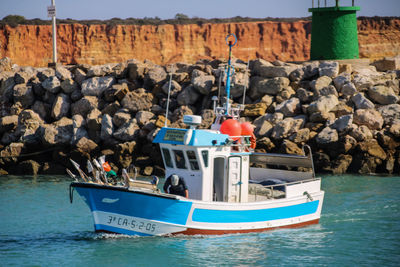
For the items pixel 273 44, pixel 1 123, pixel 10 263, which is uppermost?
pixel 273 44

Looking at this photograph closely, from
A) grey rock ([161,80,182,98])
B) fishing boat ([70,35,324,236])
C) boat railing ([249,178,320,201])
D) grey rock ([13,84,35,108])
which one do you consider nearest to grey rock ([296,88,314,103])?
grey rock ([161,80,182,98])

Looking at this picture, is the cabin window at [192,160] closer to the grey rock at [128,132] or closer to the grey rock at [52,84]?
the grey rock at [128,132]

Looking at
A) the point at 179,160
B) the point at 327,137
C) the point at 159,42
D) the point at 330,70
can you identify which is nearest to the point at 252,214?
Answer: the point at 179,160

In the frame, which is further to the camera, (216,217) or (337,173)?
(337,173)

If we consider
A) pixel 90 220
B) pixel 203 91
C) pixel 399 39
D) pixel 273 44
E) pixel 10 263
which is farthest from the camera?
pixel 273 44

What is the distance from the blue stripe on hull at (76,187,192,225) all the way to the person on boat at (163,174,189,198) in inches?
21.7

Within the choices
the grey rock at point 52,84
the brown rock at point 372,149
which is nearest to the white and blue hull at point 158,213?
the brown rock at point 372,149

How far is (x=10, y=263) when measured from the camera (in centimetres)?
1447

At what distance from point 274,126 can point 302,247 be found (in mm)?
11674

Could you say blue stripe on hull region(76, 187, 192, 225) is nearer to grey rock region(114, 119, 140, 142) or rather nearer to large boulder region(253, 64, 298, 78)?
grey rock region(114, 119, 140, 142)

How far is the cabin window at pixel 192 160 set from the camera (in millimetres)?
15987

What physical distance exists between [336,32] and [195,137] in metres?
21.7

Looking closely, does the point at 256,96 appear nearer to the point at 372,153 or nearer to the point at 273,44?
the point at 372,153

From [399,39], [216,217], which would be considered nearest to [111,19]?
[399,39]
